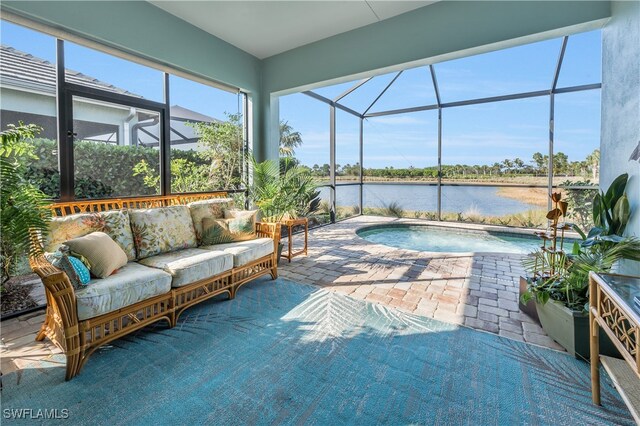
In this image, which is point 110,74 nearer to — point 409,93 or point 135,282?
point 135,282

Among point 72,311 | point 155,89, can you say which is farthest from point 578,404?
point 155,89

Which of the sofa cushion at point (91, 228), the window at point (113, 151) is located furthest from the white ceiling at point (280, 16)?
the sofa cushion at point (91, 228)

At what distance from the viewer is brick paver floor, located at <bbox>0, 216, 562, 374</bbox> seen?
2.25m

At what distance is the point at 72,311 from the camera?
5.98ft

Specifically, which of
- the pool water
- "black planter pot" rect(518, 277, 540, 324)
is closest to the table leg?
"black planter pot" rect(518, 277, 540, 324)

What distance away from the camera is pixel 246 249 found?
3.11 m

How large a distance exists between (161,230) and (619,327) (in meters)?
3.44

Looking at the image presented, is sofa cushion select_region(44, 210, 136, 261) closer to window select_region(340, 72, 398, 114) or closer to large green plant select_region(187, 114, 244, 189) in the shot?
large green plant select_region(187, 114, 244, 189)

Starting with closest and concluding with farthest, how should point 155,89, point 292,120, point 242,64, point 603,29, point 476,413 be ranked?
point 476,413 → point 603,29 → point 155,89 → point 242,64 → point 292,120

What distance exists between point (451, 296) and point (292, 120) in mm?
5920

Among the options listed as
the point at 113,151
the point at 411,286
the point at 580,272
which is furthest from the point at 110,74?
the point at 580,272

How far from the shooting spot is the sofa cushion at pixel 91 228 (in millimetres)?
2340

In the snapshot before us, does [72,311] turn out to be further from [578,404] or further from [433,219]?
[433,219]

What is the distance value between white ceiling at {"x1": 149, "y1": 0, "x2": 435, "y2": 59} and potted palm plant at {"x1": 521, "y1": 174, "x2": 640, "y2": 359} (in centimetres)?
305
